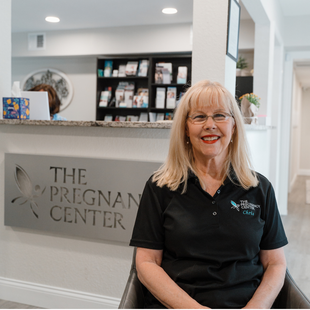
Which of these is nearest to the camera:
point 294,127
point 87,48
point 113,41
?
point 113,41

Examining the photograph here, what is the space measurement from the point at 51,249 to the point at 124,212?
60 cm

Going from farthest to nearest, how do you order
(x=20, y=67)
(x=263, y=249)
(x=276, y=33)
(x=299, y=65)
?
1. (x=20, y=67)
2. (x=299, y=65)
3. (x=276, y=33)
4. (x=263, y=249)

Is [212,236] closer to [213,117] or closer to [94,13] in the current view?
[213,117]

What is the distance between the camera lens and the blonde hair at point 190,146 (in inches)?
50.6

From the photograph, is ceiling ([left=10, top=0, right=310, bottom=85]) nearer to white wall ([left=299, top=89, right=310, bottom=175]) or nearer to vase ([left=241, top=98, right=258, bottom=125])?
vase ([left=241, top=98, right=258, bottom=125])

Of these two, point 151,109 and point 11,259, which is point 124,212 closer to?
point 11,259

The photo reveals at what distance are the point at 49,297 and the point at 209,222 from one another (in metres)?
1.57

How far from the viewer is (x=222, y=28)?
2105 millimetres

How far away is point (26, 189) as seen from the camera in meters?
2.35

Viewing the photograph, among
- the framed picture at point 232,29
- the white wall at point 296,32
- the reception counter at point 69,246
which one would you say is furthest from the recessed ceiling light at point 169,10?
the reception counter at point 69,246

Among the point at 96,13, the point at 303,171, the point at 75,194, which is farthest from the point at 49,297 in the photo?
the point at 303,171

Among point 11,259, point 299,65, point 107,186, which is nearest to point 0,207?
point 11,259

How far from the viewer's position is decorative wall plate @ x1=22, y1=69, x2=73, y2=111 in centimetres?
657

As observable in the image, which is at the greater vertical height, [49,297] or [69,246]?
[69,246]
